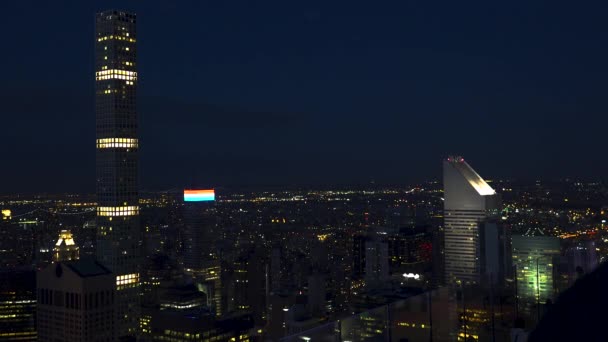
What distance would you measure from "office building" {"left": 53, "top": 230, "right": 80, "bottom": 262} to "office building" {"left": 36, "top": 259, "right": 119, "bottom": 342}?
13.4 feet

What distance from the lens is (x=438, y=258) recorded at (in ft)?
64.4

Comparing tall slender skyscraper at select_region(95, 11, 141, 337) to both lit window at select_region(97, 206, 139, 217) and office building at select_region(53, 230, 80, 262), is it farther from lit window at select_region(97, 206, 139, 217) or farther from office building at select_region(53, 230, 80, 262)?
office building at select_region(53, 230, 80, 262)

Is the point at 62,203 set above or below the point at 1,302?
above

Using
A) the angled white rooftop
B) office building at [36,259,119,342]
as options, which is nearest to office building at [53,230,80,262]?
office building at [36,259,119,342]

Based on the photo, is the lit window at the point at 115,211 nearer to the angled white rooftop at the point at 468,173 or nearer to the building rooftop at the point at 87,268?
the building rooftop at the point at 87,268

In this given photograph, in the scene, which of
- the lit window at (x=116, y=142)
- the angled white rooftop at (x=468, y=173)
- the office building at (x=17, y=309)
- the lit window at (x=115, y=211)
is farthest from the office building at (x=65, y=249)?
the angled white rooftop at (x=468, y=173)

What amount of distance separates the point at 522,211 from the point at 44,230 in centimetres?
1599

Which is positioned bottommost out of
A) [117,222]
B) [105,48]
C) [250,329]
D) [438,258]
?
[250,329]

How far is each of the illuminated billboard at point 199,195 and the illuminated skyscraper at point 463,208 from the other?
12.5 metres

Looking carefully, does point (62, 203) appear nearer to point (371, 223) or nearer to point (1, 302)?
point (1, 302)

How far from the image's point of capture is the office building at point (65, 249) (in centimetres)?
1980

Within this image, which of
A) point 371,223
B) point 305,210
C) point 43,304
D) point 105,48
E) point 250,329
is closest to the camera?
point 43,304

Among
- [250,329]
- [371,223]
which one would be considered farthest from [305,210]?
[250,329]

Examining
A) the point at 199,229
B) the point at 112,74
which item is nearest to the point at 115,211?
the point at 112,74
